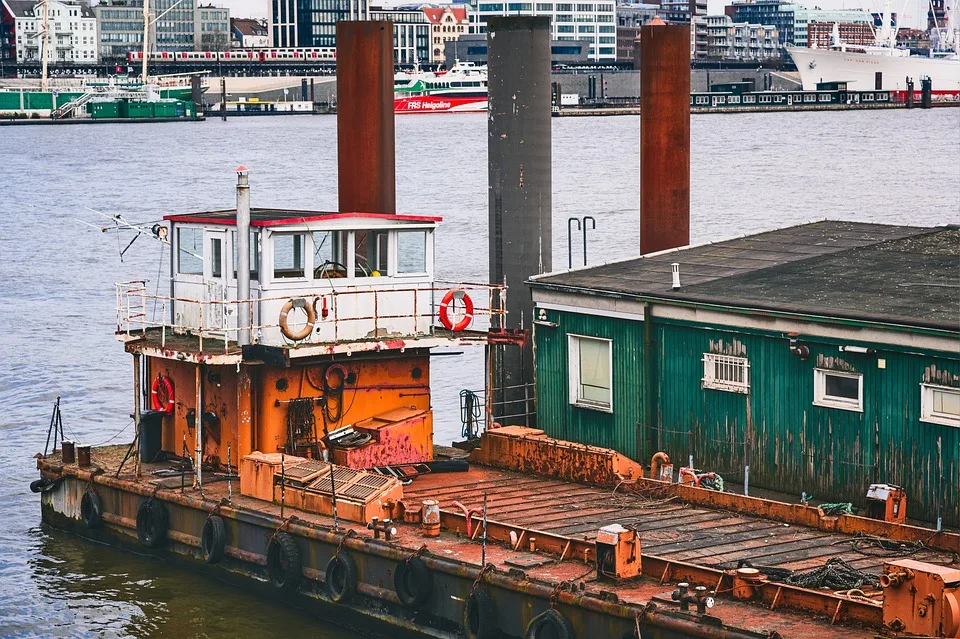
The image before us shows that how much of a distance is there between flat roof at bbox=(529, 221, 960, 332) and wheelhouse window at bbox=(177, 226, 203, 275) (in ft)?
17.6

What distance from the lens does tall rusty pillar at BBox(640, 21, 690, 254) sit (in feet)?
94.6

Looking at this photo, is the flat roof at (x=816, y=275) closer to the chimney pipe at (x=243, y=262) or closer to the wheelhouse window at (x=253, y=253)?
the wheelhouse window at (x=253, y=253)

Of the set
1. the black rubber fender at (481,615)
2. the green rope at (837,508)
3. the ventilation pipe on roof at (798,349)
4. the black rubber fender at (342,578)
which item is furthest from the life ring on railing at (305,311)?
the green rope at (837,508)

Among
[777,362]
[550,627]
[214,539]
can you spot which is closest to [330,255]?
[214,539]

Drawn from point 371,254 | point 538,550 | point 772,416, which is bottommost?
point 538,550

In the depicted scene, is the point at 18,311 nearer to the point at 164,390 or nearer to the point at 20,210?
the point at 164,390

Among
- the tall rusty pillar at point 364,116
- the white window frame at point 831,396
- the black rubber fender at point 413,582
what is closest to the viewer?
the black rubber fender at point 413,582

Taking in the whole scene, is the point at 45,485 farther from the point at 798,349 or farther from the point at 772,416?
the point at 798,349

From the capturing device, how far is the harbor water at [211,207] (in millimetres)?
24375

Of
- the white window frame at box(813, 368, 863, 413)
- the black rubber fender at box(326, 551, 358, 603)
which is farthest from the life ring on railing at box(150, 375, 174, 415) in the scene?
the white window frame at box(813, 368, 863, 413)

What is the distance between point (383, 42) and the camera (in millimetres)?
29594

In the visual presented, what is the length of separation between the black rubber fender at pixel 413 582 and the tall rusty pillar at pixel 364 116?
1153 cm

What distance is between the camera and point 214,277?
23.8 m

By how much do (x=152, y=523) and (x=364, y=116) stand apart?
969cm
